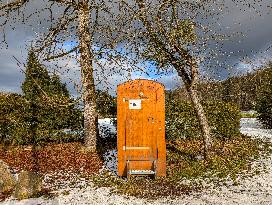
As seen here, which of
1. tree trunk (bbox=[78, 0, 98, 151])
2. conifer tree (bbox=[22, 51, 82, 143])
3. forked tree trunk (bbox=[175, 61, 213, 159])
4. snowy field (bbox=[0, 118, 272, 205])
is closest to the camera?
snowy field (bbox=[0, 118, 272, 205])

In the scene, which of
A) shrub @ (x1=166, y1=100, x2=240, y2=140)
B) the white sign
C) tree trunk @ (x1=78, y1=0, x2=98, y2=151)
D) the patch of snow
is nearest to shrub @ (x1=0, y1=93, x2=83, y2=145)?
tree trunk @ (x1=78, y1=0, x2=98, y2=151)

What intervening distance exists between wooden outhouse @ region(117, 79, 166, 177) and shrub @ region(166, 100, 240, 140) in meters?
4.31

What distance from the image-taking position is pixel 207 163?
12.2 meters

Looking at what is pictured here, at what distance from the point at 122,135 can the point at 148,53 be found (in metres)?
2.63

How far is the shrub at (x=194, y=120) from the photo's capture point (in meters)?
15.7

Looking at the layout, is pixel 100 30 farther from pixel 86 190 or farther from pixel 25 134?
pixel 25 134

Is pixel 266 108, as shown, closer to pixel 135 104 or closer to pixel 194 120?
pixel 194 120

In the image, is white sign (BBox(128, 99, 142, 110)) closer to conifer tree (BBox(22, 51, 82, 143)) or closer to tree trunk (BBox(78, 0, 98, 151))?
tree trunk (BBox(78, 0, 98, 151))

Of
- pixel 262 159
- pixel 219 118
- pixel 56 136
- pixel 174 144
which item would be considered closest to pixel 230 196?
pixel 262 159

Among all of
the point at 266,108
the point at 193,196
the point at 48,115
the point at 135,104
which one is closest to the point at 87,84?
the point at 48,115

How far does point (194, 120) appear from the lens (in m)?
15.8

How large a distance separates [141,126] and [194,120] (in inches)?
189

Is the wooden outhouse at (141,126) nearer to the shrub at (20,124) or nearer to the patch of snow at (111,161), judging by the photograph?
the patch of snow at (111,161)

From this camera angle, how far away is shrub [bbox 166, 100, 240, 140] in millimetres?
15727
